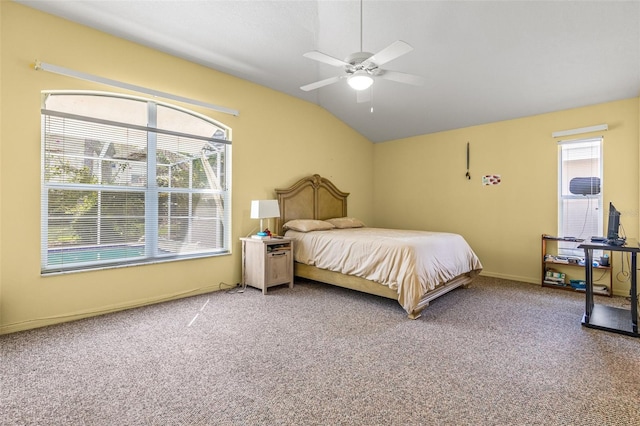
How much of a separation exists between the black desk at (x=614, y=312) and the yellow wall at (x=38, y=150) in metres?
3.94

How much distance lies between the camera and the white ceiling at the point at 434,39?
2.92 m

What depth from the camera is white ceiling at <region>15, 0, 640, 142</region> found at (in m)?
2.92

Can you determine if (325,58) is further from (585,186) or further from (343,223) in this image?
(585,186)

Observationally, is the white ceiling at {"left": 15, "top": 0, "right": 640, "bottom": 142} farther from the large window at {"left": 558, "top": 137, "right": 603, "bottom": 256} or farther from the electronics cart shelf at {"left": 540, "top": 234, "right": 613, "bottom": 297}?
the electronics cart shelf at {"left": 540, "top": 234, "right": 613, "bottom": 297}

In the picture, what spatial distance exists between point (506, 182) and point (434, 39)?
2.69m

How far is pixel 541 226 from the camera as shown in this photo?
456cm

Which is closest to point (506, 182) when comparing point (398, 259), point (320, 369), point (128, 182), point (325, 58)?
point (398, 259)

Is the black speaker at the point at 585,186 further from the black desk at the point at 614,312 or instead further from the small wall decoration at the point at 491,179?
the black desk at the point at 614,312

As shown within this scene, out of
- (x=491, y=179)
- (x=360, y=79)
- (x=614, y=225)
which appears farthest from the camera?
(x=491, y=179)

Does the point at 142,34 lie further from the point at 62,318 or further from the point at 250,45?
the point at 62,318

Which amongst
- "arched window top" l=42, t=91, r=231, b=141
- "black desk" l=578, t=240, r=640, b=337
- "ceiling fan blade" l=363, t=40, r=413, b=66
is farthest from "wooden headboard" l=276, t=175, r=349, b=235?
"black desk" l=578, t=240, r=640, b=337

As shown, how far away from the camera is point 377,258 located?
11.4 feet

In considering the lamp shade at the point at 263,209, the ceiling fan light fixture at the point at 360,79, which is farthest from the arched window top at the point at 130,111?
the ceiling fan light fixture at the point at 360,79

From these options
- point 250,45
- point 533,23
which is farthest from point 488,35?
point 250,45
